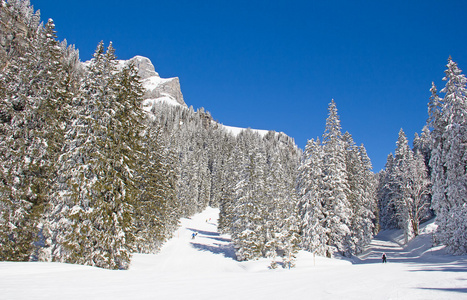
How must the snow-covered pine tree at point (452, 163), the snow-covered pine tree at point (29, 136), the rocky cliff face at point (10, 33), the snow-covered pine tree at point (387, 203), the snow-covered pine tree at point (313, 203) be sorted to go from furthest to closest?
the rocky cliff face at point (10, 33) < the snow-covered pine tree at point (387, 203) < the snow-covered pine tree at point (313, 203) < the snow-covered pine tree at point (452, 163) < the snow-covered pine tree at point (29, 136)

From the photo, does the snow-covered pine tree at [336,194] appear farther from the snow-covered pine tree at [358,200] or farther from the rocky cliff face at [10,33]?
the rocky cliff face at [10,33]

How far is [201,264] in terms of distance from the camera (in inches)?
1253

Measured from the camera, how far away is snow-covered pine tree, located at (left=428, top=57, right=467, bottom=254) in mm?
24594

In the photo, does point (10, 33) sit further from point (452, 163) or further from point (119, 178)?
point (452, 163)

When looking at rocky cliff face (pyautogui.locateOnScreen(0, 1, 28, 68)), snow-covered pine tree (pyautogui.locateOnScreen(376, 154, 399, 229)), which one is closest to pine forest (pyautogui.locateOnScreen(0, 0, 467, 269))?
snow-covered pine tree (pyautogui.locateOnScreen(376, 154, 399, 229))

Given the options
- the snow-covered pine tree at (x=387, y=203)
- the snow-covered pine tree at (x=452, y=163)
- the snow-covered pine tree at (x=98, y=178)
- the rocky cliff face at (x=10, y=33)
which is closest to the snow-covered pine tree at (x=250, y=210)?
the snow-covered pine tree at (x=98, y=178)

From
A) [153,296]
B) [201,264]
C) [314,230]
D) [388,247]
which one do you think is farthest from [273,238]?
[153,296]

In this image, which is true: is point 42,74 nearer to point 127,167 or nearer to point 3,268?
point 127,167

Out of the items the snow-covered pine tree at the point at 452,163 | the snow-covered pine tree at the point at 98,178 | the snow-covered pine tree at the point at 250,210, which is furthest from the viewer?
the snow-covered pine tree at the point at 250,210

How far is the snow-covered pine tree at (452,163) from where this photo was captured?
2459 centimetres

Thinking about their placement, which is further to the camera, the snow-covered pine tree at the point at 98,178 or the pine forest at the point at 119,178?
the pine forest at the point at 119,178

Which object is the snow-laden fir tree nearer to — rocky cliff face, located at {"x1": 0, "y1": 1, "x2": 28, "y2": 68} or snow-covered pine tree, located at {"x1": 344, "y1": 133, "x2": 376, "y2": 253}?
snow-covered pine tree, located at {"x1": 344, "y1": 133, "x2": 376, "y2": 253}

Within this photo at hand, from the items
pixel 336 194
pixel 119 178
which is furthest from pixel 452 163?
pixel 119 178

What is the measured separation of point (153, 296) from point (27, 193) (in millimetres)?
13948
